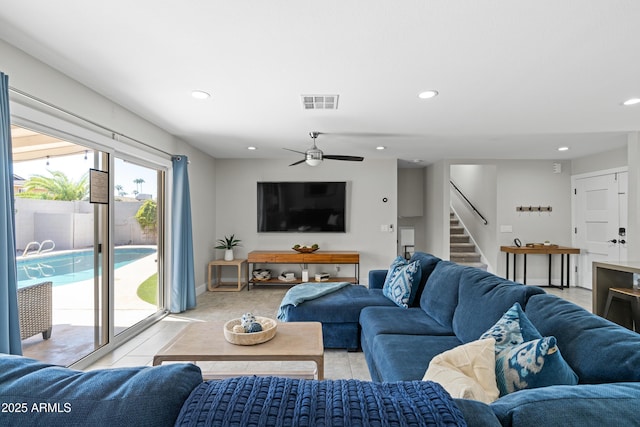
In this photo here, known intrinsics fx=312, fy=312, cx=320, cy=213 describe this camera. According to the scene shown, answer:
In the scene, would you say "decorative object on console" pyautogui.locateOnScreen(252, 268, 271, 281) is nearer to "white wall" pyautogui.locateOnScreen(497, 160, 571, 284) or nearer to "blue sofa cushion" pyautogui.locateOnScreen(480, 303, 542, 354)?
"white wall" pyautogui.locateOnScreen(497, 160, 571, 284)

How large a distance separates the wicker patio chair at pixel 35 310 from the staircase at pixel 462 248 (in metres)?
6.45

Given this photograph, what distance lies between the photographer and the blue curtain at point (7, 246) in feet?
6.03

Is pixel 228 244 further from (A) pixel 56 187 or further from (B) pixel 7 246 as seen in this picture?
(B) pixel 7 246

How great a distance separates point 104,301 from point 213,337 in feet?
5.30

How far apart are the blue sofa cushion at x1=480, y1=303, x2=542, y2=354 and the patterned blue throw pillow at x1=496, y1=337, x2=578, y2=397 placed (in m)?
0.11

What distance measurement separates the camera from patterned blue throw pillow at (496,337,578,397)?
1.07m

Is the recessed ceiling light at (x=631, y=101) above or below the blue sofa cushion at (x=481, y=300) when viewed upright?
above

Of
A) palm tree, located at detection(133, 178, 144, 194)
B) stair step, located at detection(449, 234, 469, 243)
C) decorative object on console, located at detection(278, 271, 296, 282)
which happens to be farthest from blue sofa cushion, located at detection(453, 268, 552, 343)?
stair step, located at detection(449, 234, 469, 243)

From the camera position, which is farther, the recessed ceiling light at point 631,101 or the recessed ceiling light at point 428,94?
the recessed ceiling light at point 631,101

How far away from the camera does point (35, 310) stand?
7.88 feet

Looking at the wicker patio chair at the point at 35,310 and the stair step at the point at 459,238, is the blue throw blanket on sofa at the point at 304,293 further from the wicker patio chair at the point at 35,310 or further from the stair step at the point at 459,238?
the stair step at the point at 459,238

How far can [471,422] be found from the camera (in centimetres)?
58

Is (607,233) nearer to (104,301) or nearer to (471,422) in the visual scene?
(471,422)

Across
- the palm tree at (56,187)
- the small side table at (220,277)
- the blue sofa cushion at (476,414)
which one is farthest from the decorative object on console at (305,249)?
the blue sofa cushion at (476,414)
